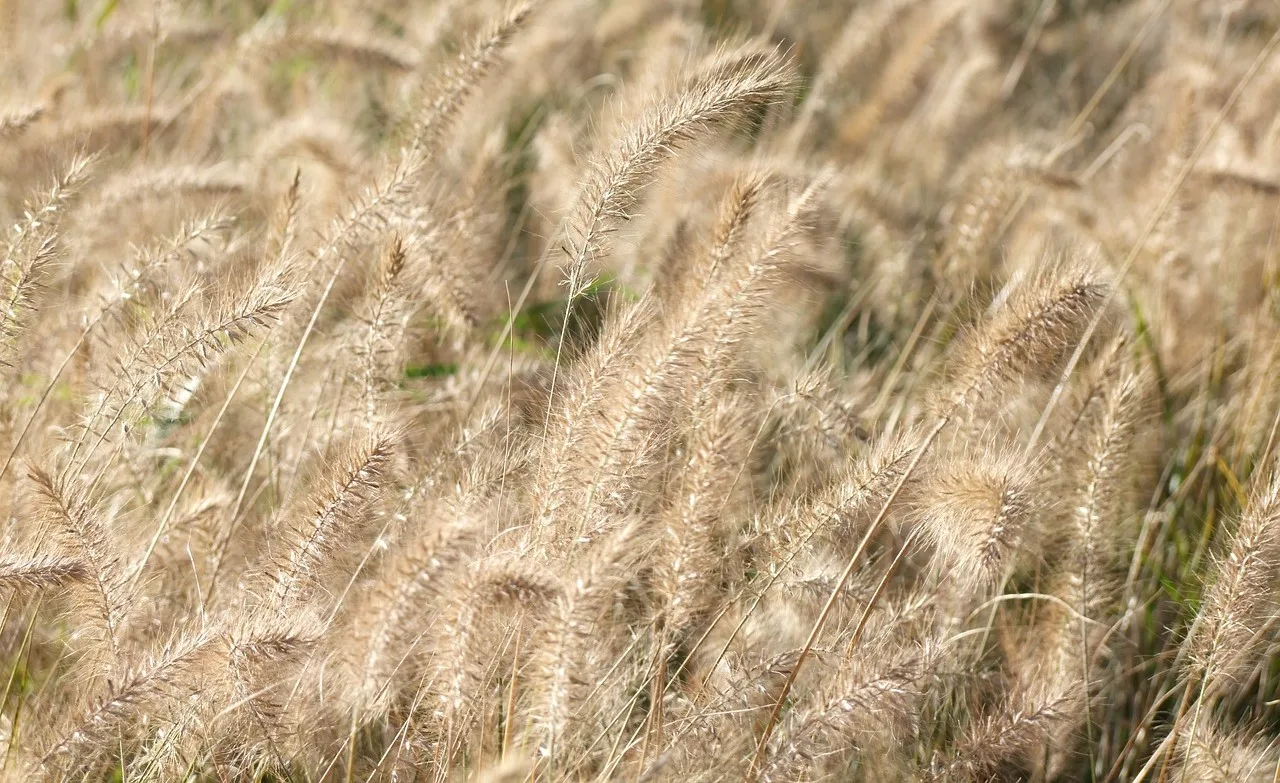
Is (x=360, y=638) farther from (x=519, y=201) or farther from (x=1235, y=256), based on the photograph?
(x=1235, y=256)

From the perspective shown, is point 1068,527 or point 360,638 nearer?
point 360,638

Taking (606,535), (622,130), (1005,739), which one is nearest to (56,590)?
(606,535)

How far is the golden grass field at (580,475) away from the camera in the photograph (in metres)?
1.48

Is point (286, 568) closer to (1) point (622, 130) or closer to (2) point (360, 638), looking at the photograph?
(2) point (360, 638)

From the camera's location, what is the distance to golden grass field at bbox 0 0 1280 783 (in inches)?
58.3

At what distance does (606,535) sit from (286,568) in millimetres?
475

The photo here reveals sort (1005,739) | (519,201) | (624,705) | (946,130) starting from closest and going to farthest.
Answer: (1005,739) → (624,705) → (519,201) → (946,130)

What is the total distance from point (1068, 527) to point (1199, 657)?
14.6 inches

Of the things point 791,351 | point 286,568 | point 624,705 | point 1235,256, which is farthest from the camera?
point 1235,256

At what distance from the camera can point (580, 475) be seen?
5.13 ft

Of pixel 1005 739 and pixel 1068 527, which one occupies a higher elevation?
pixel 1068 527

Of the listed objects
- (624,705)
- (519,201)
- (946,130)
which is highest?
(946,130)

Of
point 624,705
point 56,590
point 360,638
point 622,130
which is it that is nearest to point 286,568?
point 360,638

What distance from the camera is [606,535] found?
1555 mm
